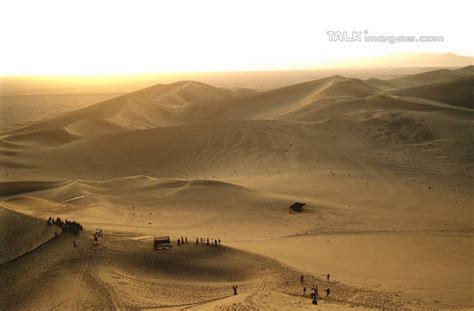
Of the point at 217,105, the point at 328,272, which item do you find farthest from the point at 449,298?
the point at 217,105

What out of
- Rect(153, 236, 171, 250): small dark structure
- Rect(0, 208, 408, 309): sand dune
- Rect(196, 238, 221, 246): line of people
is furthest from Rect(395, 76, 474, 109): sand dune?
Rect(153, 236, 171, 250): small dark structure

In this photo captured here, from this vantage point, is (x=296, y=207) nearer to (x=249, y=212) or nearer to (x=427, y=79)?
(x=249, y=212)

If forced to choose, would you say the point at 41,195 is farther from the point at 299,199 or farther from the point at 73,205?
the point at 299,199

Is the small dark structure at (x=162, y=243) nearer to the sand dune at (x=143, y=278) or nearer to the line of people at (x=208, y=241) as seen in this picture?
the sand dune at (x=143, y=278)

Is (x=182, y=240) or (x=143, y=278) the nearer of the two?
(x=143, y=278)

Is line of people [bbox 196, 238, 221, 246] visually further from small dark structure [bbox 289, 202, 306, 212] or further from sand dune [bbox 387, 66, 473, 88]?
sand dune [bbox 387, 66, 473, 88]

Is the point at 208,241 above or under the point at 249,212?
above

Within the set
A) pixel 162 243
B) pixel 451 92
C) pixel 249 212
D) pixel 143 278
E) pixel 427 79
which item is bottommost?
pixel 143 278

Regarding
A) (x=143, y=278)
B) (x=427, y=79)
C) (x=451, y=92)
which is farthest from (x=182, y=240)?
(x=427, y=79)

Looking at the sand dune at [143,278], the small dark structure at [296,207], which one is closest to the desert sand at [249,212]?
the sand dune at [143,278]
